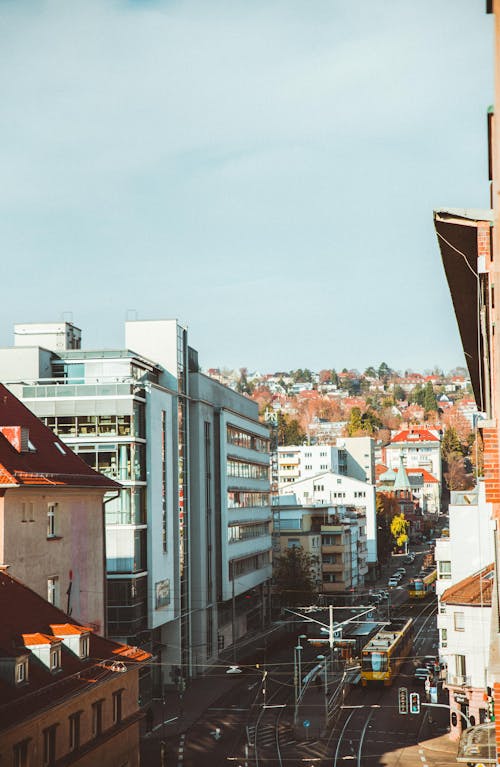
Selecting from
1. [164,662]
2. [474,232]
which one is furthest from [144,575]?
[474,232]

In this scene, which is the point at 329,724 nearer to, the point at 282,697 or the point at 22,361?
the point at 282,697

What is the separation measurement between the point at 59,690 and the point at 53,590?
33.5ft

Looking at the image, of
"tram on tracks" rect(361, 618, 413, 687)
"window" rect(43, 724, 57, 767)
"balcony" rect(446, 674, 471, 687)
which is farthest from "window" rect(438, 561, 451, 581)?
"window" rect(43, 724, 57, 767)

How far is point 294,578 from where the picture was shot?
89625 mm

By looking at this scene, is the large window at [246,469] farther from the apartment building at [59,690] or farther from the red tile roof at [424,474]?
the red tile roof at [424,474]

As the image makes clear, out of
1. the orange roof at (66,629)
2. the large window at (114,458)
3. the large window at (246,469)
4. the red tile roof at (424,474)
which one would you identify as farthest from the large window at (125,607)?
the red tile roof at (424,474)

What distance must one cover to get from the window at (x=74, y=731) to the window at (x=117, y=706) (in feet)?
9.84

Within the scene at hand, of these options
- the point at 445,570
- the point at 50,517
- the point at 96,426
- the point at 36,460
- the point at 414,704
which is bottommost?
the point at 414,704

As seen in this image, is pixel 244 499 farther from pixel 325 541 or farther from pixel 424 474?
pixel 424 474

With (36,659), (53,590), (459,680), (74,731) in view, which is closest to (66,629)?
(36,659)

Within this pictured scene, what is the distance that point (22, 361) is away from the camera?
188 ft

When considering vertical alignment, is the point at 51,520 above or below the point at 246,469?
below

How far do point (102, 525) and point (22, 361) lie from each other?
1858cm

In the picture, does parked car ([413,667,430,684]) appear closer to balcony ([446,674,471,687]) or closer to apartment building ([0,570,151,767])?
balcony ([446,674,471,687])
